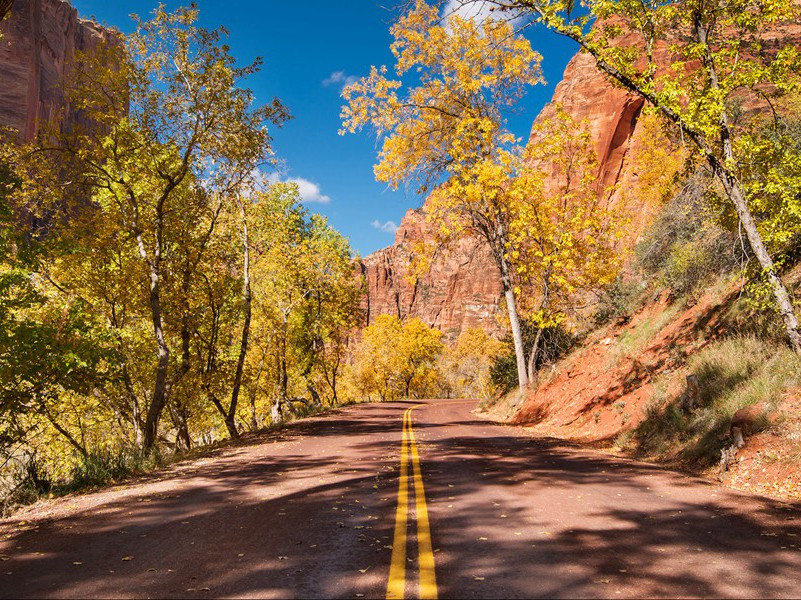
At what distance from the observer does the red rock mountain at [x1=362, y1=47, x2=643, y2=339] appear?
862 inches

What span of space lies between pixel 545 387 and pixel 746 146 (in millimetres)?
11609

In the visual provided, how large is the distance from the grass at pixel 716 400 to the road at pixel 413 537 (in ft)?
3.78

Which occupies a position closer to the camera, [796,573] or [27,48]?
[796,573]

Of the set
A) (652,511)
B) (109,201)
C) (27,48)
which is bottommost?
(652,511)

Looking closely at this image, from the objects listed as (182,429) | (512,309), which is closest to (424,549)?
(512,309)

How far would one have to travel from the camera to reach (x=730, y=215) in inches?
410

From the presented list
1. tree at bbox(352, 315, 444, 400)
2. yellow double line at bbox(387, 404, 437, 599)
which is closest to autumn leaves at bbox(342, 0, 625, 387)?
yellow double line at bbox(387, 404, 437, 599)

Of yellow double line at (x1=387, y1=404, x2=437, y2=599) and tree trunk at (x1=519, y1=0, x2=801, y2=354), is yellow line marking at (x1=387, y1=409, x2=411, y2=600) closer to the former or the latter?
yellow double line at (x1=387, y1=404, x2=437, y2=599)

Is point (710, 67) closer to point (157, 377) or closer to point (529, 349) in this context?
point (157, 377)

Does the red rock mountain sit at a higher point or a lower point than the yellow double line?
higher

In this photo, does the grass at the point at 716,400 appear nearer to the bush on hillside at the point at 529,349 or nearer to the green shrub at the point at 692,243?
the green shrub at the point at 692,243

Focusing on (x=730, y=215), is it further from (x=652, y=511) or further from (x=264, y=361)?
(x=264, y=361)

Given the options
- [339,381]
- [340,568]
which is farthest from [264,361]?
[339,381]

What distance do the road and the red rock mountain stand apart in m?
7.69
